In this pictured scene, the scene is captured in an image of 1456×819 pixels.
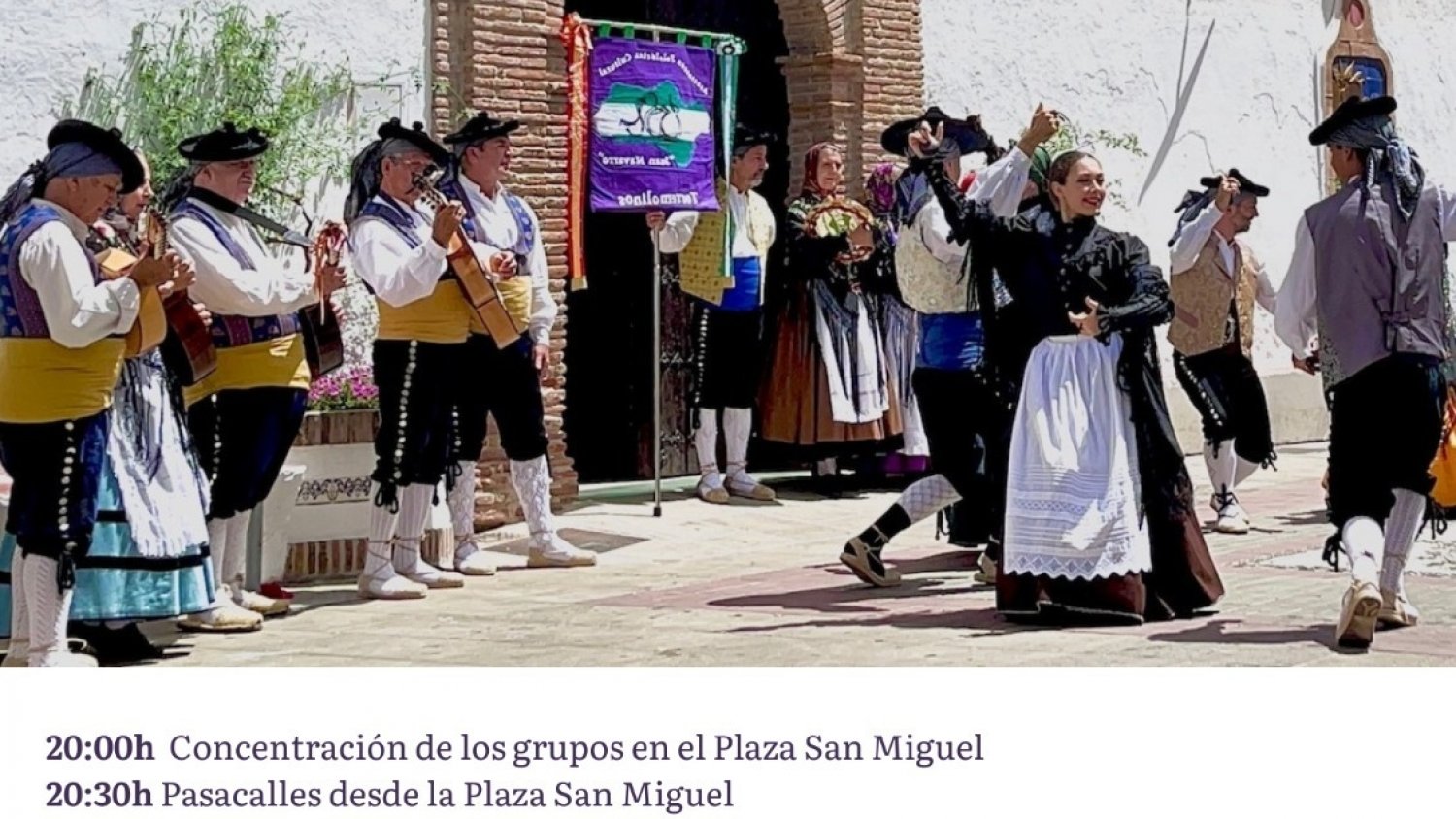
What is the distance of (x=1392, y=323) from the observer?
26.0ft

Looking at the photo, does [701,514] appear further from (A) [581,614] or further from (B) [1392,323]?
(B) [1392,323]

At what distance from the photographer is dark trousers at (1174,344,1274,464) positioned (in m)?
11.5

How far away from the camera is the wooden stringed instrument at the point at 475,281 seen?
932 cm

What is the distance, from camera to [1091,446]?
27.2 feet

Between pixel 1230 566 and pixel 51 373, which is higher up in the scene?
pixel 51 373

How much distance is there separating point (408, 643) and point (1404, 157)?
3896mm

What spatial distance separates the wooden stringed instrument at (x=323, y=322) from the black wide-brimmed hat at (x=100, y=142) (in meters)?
1.34

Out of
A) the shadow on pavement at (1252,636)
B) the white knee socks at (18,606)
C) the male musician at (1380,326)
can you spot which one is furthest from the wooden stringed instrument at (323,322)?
the male musician at (1380,326)

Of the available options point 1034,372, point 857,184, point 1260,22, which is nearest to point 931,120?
point 1034,372

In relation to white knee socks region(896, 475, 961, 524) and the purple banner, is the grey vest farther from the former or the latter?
the purple banner

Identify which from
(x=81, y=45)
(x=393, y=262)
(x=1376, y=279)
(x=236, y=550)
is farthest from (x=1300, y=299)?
(x=81, y=45)

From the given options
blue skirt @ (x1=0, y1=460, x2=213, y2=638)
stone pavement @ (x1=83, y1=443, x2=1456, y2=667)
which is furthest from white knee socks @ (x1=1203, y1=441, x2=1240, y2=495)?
blue skirt @ (x1=0, y1=460, x2=213, y2=638)

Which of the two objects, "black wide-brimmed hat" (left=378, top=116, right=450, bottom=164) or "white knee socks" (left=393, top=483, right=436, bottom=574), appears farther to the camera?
"white knee socks" (left=393, top=483, right=436, bottom=574)

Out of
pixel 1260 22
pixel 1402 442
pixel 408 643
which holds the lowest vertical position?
pixel 408 643
